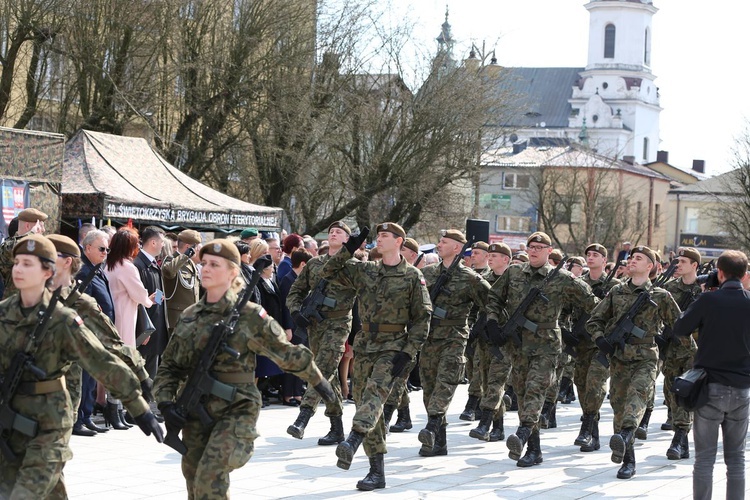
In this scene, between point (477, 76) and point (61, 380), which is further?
point (477, 76)

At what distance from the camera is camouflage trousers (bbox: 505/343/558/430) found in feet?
36.3

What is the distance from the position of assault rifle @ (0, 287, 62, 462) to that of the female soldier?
0.77 metres

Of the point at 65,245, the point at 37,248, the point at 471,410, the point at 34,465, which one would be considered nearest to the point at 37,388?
the point at 34,465

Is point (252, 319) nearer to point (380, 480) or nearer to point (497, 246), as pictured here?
point (380, 480)

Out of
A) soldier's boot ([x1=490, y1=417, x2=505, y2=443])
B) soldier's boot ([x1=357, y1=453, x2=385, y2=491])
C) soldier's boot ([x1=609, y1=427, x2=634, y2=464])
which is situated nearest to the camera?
soldier's boot ([x1=357, y1=453, x2=385, y2=491])

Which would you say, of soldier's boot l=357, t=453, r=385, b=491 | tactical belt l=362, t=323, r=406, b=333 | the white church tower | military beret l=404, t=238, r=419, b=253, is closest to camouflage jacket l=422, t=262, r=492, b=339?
military beret l=404, t=238, r=419, b=253

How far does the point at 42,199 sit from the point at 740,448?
1186 centimetres

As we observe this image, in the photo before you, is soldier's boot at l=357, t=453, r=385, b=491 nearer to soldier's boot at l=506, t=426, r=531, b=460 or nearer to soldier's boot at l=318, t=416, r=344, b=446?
soldier's boot at l=506, t=426, r=531, b=460

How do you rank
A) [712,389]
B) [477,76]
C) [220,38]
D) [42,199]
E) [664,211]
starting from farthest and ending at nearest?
[664,211], [477,76], [220,38], [42,199], [712,389]

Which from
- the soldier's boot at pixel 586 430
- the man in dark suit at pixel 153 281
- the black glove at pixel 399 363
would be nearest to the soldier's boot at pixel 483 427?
the soldier's boot at pixel 586 430

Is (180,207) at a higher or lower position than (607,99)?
lower

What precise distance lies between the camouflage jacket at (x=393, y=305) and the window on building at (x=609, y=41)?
141 metres

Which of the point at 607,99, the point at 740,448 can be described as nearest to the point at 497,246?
the point at 740,448

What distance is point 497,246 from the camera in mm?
13484
